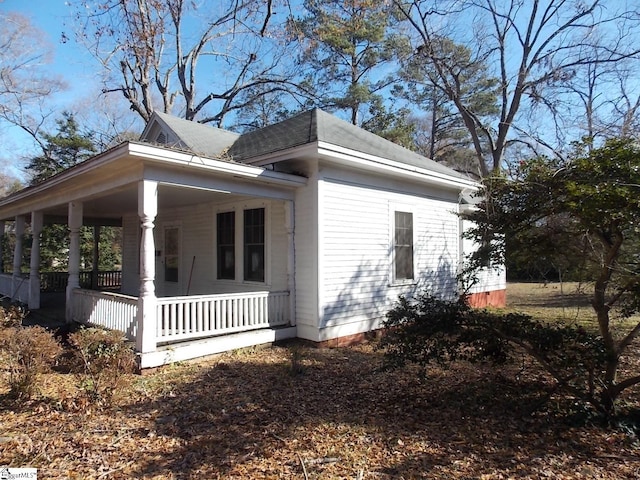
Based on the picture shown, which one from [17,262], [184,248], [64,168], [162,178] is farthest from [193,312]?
[64,168]

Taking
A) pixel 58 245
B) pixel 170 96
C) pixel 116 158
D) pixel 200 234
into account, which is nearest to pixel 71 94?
pixel 170 96

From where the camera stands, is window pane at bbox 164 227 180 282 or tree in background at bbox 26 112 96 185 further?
tree in background at bbox 26 112 96 185

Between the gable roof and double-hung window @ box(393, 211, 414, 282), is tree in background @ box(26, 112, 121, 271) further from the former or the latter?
double-hung window @ box(393, 211, 414, 282)

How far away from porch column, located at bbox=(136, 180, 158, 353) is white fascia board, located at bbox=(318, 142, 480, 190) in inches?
111

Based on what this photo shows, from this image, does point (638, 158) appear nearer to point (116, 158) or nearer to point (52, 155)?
point (116, 158)

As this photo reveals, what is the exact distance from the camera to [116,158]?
5.75 meters

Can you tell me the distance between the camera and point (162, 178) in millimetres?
6012

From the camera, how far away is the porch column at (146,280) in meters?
5.83

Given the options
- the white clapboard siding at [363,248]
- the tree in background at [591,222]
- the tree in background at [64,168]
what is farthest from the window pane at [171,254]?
the tree in background at [64,168]

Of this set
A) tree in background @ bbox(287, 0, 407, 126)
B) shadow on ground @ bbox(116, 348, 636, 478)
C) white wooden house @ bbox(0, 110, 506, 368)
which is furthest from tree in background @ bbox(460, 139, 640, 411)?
tree in background @ bbox(287, 0, 407, 126)

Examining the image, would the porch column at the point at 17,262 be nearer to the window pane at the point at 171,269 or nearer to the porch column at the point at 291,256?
the window pane at the point at 171,269

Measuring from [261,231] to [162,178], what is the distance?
2804 mm

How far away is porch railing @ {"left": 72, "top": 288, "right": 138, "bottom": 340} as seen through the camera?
6.45 meters

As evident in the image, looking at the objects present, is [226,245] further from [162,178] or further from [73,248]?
[162,178]
